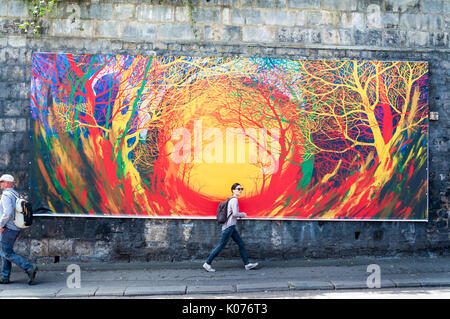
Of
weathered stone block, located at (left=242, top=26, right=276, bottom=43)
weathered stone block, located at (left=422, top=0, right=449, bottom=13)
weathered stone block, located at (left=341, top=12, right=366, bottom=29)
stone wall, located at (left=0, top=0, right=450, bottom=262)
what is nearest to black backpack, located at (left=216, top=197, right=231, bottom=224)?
stone wall, located at (left=0, top=0, right=450, bottom=262)

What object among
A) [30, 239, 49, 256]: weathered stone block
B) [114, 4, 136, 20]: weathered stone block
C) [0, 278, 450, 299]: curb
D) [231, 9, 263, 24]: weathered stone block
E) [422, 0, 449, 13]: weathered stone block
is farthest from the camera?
[422, 0, 449, 13]: weathered stone block

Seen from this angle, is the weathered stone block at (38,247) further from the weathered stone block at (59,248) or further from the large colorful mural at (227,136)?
the large colorful mural at (227,136)

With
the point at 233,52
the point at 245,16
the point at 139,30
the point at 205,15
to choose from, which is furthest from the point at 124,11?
the point at 245,16

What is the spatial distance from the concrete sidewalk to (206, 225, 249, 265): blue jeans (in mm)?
264

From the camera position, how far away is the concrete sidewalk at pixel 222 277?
636cm

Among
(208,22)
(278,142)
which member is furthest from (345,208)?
(208,22)

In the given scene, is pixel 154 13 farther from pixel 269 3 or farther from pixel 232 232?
pixel 232 232

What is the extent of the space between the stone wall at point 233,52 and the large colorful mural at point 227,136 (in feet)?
0.80

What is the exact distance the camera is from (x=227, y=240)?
7.32 meters

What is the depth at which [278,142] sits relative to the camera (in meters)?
8.08

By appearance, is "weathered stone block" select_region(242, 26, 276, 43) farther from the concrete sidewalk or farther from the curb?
the curb

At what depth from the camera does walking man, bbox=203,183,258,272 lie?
7266 mm

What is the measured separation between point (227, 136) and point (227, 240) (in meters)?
2.04

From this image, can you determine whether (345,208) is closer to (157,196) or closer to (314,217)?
(314,217)
